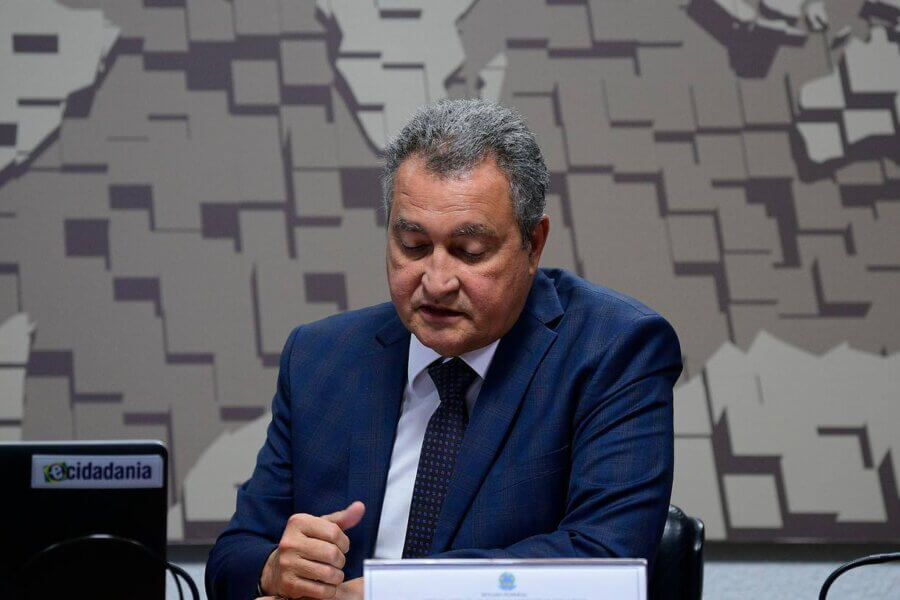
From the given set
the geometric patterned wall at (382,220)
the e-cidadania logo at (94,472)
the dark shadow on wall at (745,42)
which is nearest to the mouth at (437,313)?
the e-cidadania logo at (94,472)

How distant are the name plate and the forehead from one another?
0.64 metres

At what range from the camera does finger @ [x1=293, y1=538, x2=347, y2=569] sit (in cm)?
141

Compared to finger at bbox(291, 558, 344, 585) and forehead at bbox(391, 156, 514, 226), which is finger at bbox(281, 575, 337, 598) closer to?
finger at bbox(291, 558, 344, 585)

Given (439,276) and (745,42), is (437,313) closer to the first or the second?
(439,276)

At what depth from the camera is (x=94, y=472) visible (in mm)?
1585

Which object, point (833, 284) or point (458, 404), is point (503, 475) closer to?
point (458, 404)

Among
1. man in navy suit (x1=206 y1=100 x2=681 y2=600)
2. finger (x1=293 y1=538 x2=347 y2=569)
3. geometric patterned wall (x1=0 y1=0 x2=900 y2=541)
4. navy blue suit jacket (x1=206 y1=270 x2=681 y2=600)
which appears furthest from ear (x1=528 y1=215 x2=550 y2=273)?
geometric patterned wall (x1=0 y1=0 x2=900 y2=541)

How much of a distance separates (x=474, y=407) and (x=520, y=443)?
97mm

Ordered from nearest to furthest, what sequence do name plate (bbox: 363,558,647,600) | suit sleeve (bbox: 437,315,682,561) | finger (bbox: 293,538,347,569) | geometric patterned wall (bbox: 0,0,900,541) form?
name plate (bbox: 363,558,647,600) < finger (bbox: 293,538,347,569) < suit sleeve (bbox: 437,315,682,561) < geometric patterned wall (bbox: 0,0,900,541)

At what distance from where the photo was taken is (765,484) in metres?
3.00

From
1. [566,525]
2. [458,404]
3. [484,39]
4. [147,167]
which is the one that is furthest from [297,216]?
[566,525]

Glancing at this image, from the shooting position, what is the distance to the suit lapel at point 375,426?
169 cm

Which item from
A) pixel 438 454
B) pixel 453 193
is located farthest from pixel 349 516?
pixel 453 193

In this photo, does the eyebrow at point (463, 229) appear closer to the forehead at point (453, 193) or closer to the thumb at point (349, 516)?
the forehead at point (453, 193)
